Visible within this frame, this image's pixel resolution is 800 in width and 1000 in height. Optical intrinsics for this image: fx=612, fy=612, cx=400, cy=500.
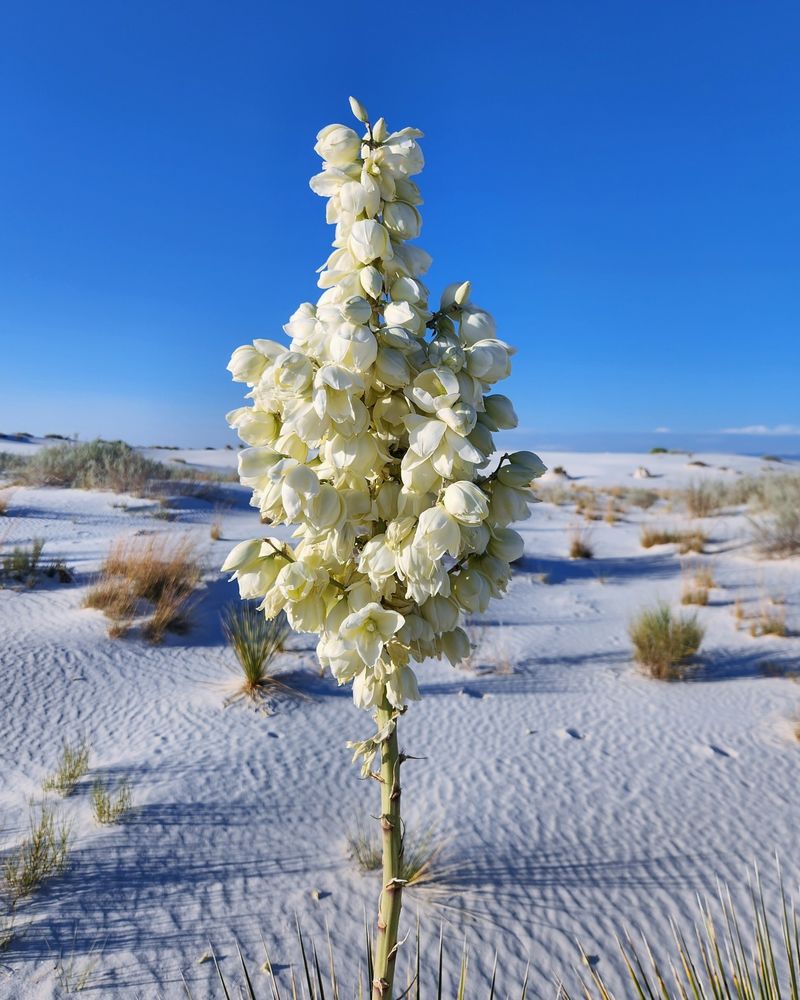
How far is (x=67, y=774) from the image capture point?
2479mm

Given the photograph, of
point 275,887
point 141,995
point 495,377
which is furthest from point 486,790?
point 495,377

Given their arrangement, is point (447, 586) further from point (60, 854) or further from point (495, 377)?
point (60, 854)

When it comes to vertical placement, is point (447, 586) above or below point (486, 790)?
above

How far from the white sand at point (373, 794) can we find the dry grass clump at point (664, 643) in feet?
0.58

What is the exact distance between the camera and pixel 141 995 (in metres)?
1.63

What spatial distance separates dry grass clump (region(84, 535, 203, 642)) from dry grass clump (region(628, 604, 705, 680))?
325cm

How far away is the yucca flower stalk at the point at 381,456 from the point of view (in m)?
0.90

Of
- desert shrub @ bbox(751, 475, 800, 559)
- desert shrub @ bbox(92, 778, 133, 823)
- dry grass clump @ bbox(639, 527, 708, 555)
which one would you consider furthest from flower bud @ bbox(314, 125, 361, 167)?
dry grass clump @ bbox(639, 527, 708, 555)

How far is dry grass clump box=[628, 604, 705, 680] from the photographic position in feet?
13.5

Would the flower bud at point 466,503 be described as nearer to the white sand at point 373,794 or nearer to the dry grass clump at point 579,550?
the white sand at point 373,794

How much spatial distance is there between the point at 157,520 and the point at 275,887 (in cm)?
689

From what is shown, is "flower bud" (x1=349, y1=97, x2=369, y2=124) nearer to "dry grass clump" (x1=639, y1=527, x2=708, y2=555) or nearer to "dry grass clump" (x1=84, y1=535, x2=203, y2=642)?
"dry grass clump" (x1=84, y1=535, x2=203, y2=642)

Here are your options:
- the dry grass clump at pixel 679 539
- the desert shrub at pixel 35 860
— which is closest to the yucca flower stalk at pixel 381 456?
the desert shrub at pixel 35 860

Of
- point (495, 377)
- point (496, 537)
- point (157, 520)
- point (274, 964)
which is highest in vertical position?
point (495, 377)
